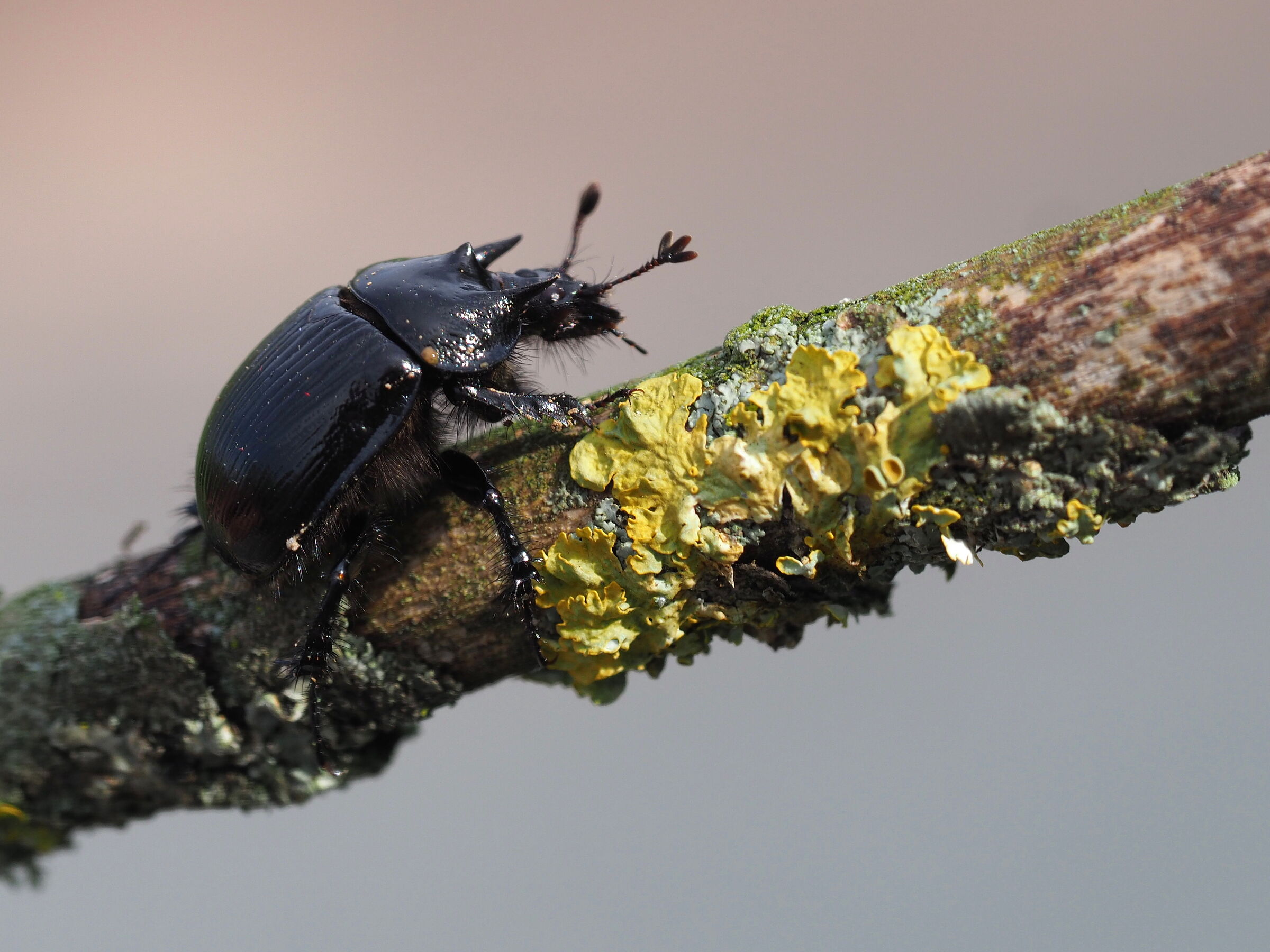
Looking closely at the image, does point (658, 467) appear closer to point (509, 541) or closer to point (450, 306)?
point (509, 541)

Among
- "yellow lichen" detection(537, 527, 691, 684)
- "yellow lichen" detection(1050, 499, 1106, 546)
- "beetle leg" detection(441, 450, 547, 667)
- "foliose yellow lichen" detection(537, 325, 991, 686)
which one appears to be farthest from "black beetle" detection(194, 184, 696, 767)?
"yellow lichen" detection(1050, 499, 1106, 546)

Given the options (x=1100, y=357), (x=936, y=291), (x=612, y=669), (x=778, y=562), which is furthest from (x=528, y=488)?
(x=1100, y=357)

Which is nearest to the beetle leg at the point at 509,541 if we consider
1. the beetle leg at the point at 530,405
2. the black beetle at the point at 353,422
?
the black beetle at the point at 353,422

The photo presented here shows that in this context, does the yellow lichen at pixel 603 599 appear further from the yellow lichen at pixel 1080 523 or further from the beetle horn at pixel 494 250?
the beetle horn at pixel 494 250

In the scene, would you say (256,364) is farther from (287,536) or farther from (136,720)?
(136,720)

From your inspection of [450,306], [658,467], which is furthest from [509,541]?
[450,306]

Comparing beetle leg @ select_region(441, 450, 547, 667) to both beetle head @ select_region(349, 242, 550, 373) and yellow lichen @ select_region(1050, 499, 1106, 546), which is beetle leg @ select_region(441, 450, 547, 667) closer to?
beetle head @ select_region(349, 242, 550, 373)

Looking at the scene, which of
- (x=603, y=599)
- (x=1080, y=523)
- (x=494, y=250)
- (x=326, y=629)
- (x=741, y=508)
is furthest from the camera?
(x=494, y=250)
